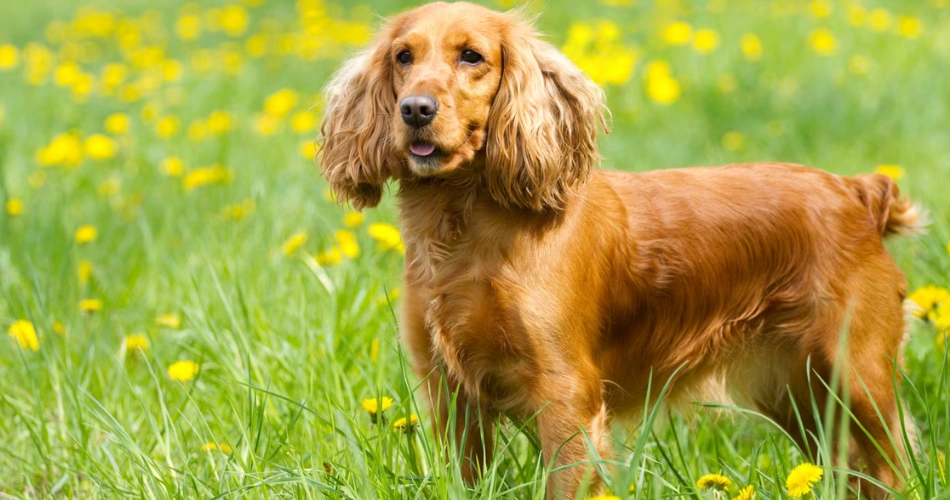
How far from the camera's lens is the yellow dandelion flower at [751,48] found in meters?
5.95

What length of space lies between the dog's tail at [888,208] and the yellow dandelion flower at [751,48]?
3199 mm

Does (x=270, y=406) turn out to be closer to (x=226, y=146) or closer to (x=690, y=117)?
(x=226, y=146)

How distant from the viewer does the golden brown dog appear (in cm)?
238

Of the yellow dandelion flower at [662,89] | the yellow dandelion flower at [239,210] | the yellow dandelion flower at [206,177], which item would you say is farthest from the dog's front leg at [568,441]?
the yellow dandelion flower at [662,89]

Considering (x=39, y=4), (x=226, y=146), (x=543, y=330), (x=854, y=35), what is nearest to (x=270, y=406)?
(x=543, y=330)

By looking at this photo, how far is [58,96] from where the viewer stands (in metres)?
6.71

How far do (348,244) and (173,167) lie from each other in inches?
61.9

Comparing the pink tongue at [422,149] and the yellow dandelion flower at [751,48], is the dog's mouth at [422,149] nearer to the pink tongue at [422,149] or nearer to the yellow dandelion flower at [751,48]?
the pink tongue at [422,149]

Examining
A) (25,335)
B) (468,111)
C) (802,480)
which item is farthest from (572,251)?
(25,335)

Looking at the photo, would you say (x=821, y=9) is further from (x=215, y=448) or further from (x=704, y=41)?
(x=215, y=448)

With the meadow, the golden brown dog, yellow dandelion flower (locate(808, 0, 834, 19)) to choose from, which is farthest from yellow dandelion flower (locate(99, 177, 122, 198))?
yellow dandelion flower (locate(808, 0, 834, 19))

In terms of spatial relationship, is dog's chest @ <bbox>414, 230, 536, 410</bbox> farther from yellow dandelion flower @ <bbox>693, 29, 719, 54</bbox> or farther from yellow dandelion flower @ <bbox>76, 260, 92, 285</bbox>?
yellow dandelion flower @ <bbox>693, 29, 719, 54</bbox>

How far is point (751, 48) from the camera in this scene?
594 centimetres

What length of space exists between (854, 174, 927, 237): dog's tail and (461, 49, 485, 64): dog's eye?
1.15 metres
